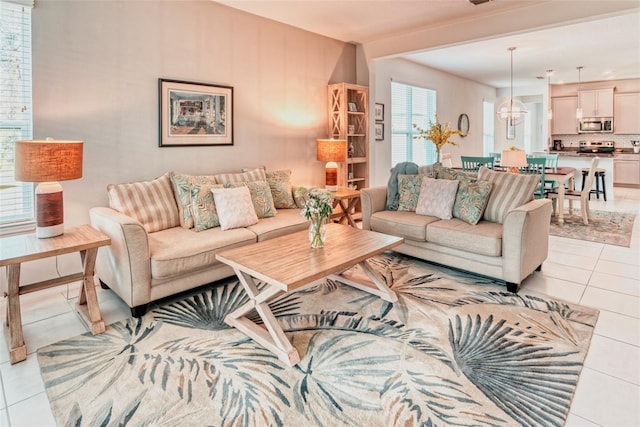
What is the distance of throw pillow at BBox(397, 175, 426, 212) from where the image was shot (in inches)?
158

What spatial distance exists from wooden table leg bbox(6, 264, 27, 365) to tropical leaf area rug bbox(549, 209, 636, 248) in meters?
5.58

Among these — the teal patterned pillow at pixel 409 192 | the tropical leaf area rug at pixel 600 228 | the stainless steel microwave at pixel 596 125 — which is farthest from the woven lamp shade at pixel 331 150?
the stainless steel microwave at pixel 596 125

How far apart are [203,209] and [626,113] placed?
1034cm

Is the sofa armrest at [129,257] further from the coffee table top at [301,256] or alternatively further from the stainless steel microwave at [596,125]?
the stainless steel microwave at [596,125]

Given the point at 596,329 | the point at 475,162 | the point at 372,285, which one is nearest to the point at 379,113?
the point at 475,162

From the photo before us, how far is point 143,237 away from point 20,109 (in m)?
1.48

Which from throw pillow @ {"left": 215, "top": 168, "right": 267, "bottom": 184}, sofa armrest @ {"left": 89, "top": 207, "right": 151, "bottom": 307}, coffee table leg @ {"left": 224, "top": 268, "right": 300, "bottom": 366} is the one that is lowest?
coffee table leg @ {"left": 224, "top": 268, "right": 300, "bottom": 366}

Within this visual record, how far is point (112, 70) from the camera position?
3.31m

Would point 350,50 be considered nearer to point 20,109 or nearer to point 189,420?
point 20,109

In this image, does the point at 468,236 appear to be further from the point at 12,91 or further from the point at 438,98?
the point at 438,98

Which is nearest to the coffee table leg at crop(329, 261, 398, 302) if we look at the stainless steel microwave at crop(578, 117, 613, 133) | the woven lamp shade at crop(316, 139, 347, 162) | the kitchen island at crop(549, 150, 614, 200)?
the woven lamp shade at crop(316, 139, 347, 162)

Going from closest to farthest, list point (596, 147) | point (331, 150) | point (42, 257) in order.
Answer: point (42, 257)
point (331, 150)
point (596, 147)

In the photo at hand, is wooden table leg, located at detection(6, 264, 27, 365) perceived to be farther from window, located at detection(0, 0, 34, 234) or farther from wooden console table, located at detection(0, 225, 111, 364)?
window, located at detection(0, 0, 34, 234)

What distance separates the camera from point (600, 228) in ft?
17.1
